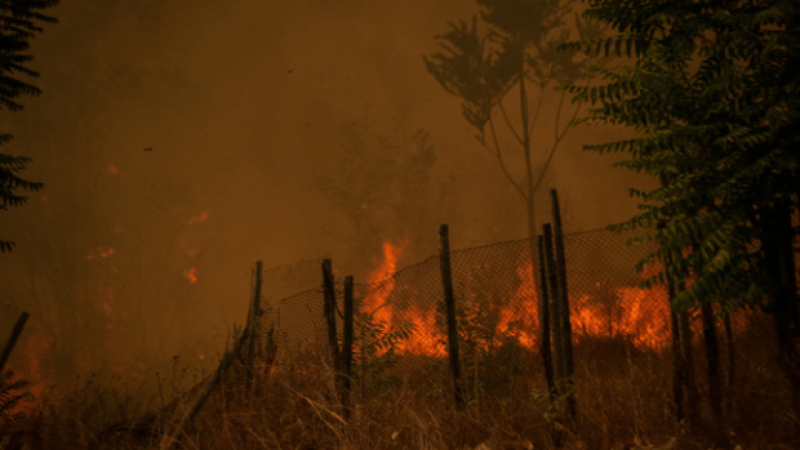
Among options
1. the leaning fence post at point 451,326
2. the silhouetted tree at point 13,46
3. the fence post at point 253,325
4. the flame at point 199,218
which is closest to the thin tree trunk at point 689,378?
the leaning fence post at point 451,326

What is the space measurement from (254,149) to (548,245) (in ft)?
168

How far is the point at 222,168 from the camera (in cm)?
5159

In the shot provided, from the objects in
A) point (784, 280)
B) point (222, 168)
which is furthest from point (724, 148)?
point (222, 168)

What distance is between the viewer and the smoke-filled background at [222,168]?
37906 millimetres

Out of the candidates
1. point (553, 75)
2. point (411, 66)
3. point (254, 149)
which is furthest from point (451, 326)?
point (411, 66)

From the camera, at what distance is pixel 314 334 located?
6492 millimetres

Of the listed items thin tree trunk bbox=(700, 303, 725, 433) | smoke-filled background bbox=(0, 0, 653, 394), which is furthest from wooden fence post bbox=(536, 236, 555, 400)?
smoke-filled background bbox=(0, 0, 653, 394)

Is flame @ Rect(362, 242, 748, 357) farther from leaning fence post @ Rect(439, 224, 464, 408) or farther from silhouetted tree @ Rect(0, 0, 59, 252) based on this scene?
silhouetted tree @ Rect(0, 0, 59, 252)

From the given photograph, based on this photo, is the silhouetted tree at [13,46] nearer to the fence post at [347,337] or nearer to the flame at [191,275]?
the fence post at [347,337]

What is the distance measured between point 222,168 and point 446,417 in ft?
167

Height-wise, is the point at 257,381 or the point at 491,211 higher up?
the point at 491,211

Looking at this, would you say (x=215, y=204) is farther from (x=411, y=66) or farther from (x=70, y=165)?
(x=411, y=66)

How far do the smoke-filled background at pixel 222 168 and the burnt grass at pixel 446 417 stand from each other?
27974 mm

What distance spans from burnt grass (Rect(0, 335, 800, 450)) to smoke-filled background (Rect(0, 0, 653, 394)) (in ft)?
91.8
